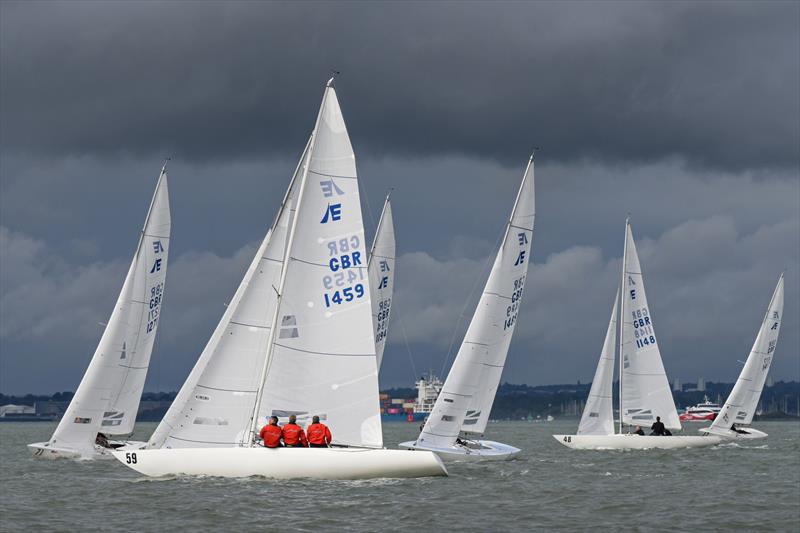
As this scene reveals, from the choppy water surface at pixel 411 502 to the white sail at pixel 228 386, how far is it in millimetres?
1183

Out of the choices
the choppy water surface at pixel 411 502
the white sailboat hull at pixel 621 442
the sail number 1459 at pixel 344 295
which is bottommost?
the choppy water surface at pixel 411 502

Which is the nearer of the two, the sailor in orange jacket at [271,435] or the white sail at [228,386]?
the sailor in orange jacket at [271,435]

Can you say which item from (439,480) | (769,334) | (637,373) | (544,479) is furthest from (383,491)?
(769,334)

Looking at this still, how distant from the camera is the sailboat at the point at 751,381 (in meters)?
65.8

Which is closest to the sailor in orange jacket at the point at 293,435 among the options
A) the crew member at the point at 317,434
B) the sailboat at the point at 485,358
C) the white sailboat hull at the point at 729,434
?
the crew member at the point at 317,434

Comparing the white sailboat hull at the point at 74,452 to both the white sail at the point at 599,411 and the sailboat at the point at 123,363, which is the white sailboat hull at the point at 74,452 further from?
the white sail at the point at 599,411

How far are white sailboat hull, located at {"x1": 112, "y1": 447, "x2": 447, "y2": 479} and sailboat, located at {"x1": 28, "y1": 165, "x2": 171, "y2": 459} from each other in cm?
1363

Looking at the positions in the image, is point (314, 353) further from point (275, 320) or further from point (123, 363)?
point (123, 363)

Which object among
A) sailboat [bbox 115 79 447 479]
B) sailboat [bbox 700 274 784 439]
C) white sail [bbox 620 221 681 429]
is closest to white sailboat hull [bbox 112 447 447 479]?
sailboat [bbox 115 79 447 479]

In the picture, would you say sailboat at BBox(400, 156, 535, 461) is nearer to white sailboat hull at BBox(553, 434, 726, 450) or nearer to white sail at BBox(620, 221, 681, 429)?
white sailboat hull at BBox(553, 434, 726, 450)

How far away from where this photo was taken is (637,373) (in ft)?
178

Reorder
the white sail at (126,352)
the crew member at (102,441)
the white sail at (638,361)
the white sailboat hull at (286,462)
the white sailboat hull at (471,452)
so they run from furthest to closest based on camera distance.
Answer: the white sail at (638,361) < the crew member at (102,441) < the white sail at (126,352) < the white sailboat hull at (471,452) < the white sailboat hull at (286,462)

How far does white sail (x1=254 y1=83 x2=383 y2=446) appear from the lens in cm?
2720

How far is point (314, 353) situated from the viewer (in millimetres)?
27281
